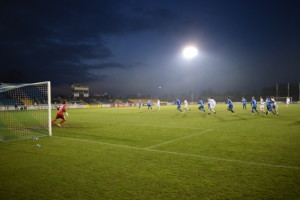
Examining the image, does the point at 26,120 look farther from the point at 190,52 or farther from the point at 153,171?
the point at 190,52

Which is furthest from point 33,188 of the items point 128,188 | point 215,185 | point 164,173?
point 215,185

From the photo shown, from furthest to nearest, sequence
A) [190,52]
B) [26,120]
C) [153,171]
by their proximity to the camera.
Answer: [190,52], [26,120], [153,171]

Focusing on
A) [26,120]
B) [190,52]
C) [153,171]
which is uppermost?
[190,52]

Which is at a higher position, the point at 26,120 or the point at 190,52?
the point at 190,52

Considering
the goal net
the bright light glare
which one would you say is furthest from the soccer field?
the bright light glare

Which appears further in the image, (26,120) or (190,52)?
(190,52)

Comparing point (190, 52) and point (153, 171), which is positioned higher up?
point (190, 52)

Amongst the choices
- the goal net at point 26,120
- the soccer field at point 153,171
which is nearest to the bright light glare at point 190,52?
the goal net at point 26,120

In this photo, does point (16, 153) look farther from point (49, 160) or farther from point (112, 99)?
point (112, 99)

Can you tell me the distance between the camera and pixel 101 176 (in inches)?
186

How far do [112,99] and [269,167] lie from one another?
3271 inches

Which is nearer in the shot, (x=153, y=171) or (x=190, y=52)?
(x=153, y=171)

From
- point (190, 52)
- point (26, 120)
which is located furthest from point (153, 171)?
point (190, 52)

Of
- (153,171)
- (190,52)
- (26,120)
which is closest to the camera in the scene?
(153,171)
